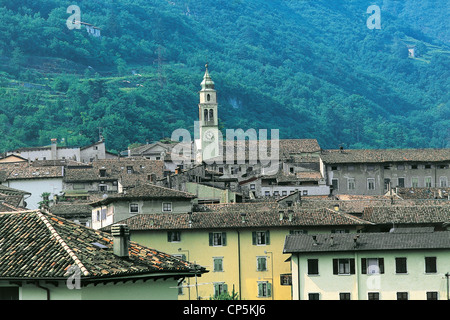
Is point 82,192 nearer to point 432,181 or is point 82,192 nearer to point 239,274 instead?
point 432,181

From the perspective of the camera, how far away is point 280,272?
193 feet

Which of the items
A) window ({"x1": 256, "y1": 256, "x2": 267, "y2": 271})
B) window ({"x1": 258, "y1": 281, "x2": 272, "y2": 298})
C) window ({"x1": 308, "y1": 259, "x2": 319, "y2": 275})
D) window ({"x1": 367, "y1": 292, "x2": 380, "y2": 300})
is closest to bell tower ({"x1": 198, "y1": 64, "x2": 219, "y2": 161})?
window ({"x1": 256, "y1": 256, "x2": 267, "y2": 271})

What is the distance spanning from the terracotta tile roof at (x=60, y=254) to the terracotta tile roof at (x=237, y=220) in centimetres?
3426

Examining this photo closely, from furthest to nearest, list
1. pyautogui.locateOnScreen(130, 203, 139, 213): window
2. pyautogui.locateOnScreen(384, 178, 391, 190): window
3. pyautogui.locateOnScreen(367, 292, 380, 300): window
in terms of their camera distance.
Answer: pyautogui.locateOnScreen(384, 178, 391, 190): window → pyautogui.locateOnScreen(130, 203, 139, 213): window → pyautogui.locateOnScreen(367, 292, 380, 300): window

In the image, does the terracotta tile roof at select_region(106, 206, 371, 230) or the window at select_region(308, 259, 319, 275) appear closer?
the window at select_region(308, 259, 319, 275)

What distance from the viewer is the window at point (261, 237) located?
197 feet

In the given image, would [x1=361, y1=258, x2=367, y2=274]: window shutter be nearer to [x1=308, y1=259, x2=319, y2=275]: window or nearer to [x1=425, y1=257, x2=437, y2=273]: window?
[x1=308, y1=259, x2=319, y2=275]: window

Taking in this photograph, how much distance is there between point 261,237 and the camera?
60062 mm

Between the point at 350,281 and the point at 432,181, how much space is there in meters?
50.3

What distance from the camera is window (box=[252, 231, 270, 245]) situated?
60.0m

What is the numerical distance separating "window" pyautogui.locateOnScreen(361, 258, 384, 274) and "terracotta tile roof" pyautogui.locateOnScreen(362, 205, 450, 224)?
413 inches

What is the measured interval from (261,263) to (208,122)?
215ft
